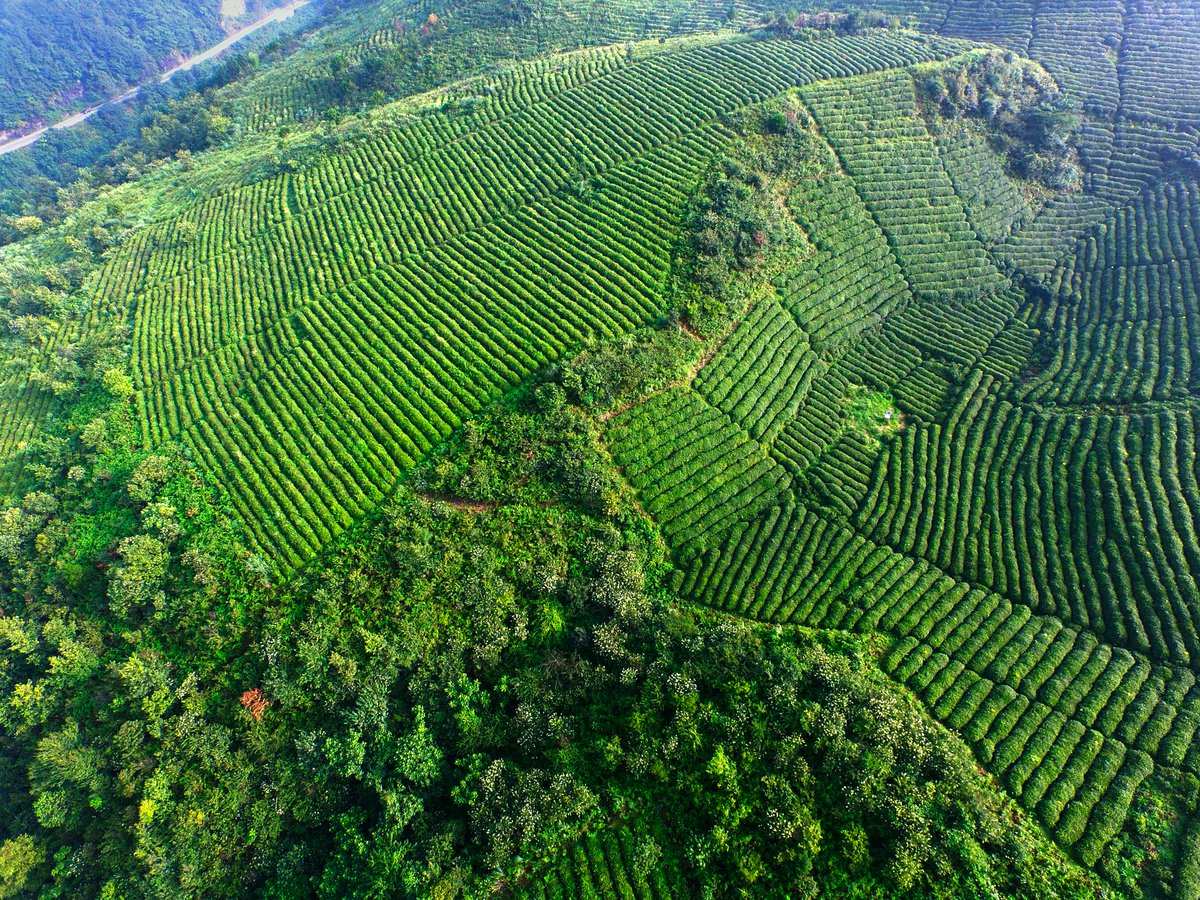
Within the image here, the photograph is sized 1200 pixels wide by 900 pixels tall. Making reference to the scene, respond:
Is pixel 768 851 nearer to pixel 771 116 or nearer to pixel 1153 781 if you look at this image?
pixel 1153 781

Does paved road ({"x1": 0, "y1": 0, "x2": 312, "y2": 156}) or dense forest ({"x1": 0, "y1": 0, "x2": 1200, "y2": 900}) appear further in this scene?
paved road ({"x1": 0, "y1": 0, "x2": 312, "y2": 156})

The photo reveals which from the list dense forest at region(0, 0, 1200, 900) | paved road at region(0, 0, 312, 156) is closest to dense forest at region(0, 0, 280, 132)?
paved road at region(0, 0, 312, 156)

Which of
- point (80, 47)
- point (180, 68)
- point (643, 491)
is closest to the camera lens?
point (643, 491)

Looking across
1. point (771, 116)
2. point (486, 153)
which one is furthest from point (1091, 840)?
point (486, 153)

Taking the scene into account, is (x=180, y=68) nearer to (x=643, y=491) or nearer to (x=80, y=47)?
(x=80, y=47)

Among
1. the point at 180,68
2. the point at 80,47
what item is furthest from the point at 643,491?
the point at 80,47

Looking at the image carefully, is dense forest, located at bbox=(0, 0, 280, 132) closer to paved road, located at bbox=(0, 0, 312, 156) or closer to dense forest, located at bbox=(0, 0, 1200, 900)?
paved road, located at bbox=(0, 0, 312, 156)

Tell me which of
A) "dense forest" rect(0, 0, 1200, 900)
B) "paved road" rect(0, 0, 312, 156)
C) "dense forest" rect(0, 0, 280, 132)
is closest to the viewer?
"dense forest" rect(0, 0, 1200, 900)
